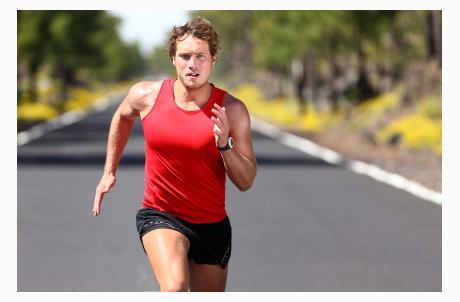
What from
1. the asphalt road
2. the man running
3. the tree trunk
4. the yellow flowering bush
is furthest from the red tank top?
the yellow flowering bush

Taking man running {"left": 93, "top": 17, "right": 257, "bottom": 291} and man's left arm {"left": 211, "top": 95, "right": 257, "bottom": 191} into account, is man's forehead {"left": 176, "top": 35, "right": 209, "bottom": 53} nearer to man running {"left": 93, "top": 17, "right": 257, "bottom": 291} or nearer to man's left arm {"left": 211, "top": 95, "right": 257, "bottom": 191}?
man running {"left": 93, "top": 17, "right": 257, "bottom": 291}

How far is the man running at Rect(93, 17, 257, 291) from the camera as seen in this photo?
4758 mm

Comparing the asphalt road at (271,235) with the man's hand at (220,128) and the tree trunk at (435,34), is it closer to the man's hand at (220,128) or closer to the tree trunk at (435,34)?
the man's hand at (220,128)

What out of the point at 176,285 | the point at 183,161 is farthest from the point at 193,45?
the point at 176,285

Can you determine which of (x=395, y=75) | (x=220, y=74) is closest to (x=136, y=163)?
(x=395, y=75)

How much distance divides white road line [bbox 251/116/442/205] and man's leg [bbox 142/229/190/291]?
11.5 m

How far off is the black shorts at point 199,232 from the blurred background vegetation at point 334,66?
20364mm

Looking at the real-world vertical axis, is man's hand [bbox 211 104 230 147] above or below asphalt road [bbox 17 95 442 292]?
above

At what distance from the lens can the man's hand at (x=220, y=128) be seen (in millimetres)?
4582

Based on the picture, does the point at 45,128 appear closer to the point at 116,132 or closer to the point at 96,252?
the point at 96,252

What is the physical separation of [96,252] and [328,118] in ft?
101

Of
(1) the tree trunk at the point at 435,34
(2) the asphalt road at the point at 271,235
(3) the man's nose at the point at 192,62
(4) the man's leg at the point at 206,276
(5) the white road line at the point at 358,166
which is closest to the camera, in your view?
(3) the man's nose at the point at 192,62

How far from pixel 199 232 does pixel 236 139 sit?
57cm

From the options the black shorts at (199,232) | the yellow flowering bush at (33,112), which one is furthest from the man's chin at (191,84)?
the yellow flowering bush at (33,112)
